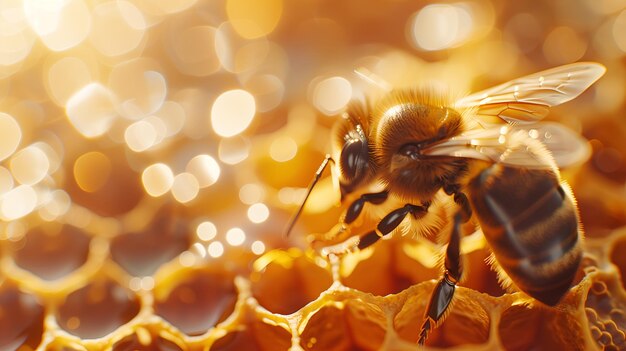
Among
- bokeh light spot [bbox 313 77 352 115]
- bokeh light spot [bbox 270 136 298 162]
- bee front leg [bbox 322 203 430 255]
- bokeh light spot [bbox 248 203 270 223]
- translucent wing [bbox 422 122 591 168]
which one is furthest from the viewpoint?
bokeh light spot [bbox 313 77 352 115]

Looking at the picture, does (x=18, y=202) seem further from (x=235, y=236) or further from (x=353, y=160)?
(x=353, y=160)

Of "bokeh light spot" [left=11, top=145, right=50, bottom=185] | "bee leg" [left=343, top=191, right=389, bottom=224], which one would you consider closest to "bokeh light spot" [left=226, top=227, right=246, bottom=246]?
"bee leg" [left=343, top=191, right=389, bottom=224]

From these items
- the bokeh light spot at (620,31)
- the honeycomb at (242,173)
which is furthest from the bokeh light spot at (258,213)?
the bokeh light spot at (620,31)

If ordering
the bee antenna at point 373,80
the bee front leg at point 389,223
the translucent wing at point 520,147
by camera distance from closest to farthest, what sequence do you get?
the translucent wing at point 520,147 < the bee front leg at point 389,223 < the bee antenna at point 373,80

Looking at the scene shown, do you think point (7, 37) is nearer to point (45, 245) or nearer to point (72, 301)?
point (45, 245)

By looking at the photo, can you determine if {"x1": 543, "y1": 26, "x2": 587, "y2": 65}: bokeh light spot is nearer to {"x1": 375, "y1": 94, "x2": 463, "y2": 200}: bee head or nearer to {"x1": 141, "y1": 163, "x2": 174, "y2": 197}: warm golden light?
{"x1": 375, "y1": 94, "x2": 463, "y2": 200}: bee head

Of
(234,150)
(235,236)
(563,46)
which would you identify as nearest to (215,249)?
(235,236)

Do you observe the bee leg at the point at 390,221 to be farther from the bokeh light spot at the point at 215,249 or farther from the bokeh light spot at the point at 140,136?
the bokeh light spot at the point at 140,136
